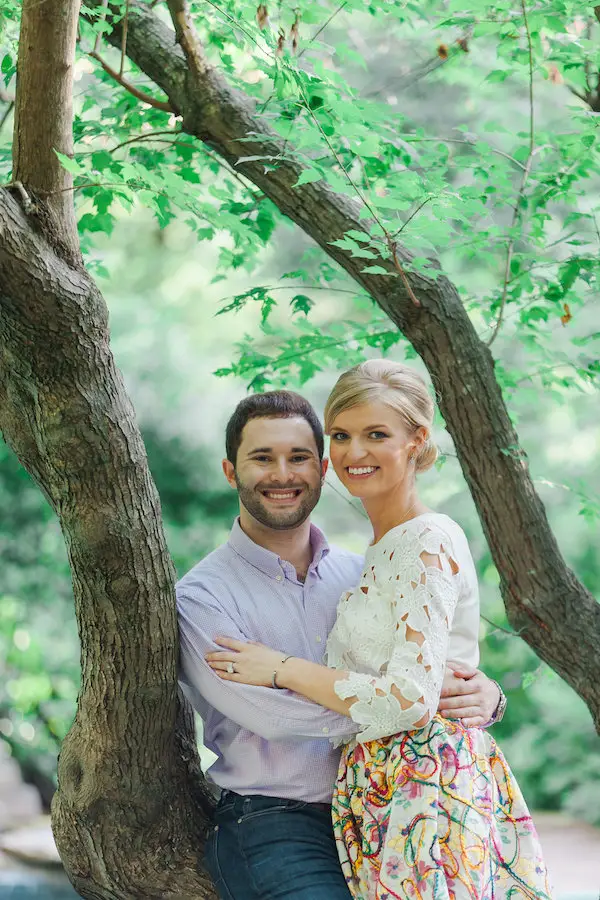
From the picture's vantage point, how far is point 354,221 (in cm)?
268

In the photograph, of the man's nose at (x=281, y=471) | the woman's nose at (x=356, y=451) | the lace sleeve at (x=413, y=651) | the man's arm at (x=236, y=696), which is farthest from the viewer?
the man's nose at (x=281, y=471)

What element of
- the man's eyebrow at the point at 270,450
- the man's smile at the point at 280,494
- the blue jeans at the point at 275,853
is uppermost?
the man's eyebrow at the point at 270,450

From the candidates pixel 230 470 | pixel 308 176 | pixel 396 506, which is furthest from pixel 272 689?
pixel 308 176

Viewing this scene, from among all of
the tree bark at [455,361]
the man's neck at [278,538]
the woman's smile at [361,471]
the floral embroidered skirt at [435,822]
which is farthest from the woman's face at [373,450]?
the tree bark at [455,361]

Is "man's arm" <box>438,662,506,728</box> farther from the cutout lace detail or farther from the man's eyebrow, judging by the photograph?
the man's eyebrow

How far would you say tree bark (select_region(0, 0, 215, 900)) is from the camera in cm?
187

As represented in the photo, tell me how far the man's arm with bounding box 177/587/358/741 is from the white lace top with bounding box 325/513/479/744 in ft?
0.28

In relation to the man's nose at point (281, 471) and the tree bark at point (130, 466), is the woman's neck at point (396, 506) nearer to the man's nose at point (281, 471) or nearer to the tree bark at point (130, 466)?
the man's nose at point (281, 471)

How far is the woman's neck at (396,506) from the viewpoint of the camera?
7.05 feet

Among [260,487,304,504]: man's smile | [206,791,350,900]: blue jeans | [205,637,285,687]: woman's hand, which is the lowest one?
[206,791,350,900]: blue jeans

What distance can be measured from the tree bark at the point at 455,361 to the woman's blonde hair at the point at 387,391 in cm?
58

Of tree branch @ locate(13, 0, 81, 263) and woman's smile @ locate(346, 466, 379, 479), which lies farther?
woman's smile @ locate(346, 466, 379, 479)

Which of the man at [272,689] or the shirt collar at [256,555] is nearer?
the man at [272,689]

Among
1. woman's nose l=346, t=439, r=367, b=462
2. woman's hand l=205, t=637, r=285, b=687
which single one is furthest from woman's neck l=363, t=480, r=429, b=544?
woman's hand l=205, t=637, r=285, b=687
